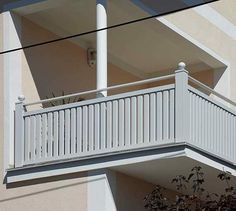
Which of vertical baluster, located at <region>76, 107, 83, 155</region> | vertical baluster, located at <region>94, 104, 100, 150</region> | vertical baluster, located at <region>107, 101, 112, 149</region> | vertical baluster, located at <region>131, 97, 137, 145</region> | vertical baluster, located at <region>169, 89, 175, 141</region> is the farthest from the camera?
vertical baluster, located at <region>76, 107, 83, 155</region>

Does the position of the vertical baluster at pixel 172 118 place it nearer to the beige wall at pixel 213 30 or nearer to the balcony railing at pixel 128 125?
the balcony railing at pixel 128 125

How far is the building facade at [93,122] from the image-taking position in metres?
16.5

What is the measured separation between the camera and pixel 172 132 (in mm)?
16328

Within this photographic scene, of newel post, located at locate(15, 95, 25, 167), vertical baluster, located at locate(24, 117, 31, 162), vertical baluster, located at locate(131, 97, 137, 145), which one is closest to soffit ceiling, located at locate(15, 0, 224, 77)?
newel post, located at locate(15, 95, 25, 167)

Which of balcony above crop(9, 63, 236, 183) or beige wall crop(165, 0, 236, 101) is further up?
beige wall crop(165, 0, 236, 101)

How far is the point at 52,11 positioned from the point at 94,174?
3.97 m

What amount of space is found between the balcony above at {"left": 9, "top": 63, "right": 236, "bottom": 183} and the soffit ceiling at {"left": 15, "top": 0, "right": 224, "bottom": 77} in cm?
230

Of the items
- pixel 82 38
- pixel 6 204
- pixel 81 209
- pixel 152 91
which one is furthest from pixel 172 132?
pixel 82 38

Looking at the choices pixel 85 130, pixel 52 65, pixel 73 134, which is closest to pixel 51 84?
pixel 52 65

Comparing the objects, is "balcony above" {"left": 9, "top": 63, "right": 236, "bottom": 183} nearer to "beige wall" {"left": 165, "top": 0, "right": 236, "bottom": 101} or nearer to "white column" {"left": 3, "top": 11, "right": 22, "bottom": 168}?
"white column" {"left": 3, "top": 11, "right": 22, "bottom": 168}

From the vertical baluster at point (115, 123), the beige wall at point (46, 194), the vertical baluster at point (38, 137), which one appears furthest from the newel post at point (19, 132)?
the vertical baluster at point (115, 123)

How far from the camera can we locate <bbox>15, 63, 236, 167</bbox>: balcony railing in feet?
53.8

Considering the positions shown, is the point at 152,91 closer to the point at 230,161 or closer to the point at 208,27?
the point at 230,161

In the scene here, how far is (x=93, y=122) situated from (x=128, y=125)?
2.34ft
